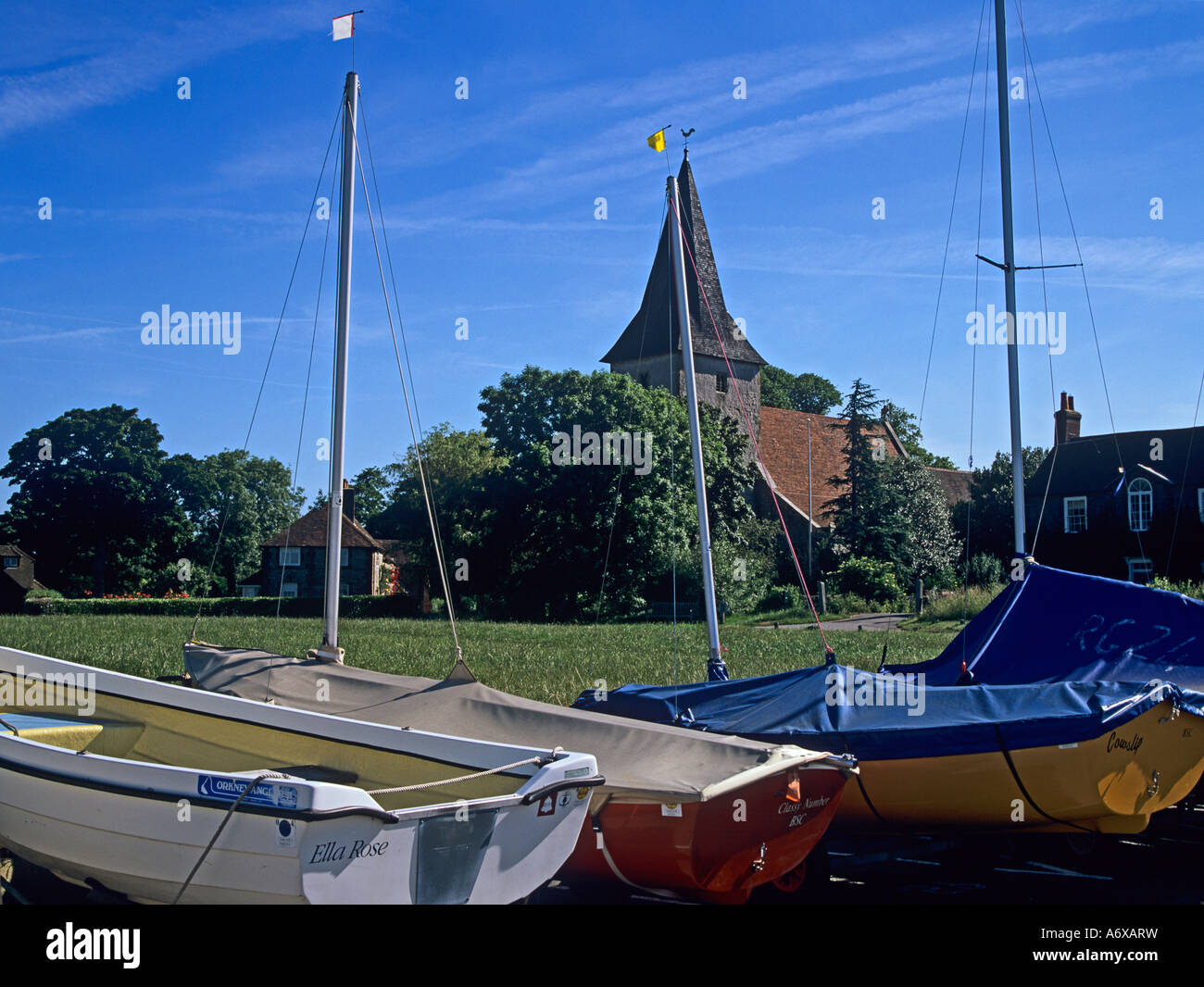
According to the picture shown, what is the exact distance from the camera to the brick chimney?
58.2 meters

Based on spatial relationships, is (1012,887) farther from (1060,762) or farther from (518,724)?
(518,724)

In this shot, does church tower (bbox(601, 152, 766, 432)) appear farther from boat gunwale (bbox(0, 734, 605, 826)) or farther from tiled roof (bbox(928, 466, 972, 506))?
boat gunwale (bbox(0, 734, 605, 826))

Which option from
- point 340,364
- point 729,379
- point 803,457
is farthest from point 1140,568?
point 340,364

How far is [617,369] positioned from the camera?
6925 centimetres

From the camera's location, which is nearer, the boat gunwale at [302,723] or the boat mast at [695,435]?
the boat gunwale at [302,723]

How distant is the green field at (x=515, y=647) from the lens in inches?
765

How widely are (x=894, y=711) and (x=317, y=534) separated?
244ft

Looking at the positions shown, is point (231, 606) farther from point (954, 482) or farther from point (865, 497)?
point (954, 482)

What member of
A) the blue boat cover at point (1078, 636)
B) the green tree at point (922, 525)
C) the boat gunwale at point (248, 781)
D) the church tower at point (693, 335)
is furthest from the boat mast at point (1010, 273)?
the church tower at point (693, 335)

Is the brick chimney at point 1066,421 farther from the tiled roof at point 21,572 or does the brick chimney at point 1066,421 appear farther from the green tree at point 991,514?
the tiled roof at point 21,572

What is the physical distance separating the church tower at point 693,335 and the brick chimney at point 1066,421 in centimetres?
1689

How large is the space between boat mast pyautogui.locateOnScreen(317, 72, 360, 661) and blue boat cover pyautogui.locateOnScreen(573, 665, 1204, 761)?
4.50 metres

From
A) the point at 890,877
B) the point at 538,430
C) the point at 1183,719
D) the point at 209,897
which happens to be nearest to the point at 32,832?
the point at 209,897

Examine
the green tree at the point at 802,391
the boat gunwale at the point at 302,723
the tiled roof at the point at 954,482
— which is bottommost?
the boat gunwale at the point at 302,723
